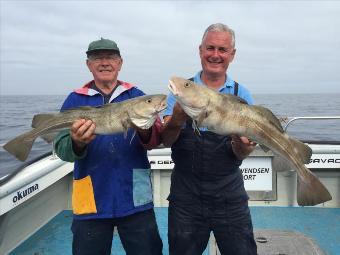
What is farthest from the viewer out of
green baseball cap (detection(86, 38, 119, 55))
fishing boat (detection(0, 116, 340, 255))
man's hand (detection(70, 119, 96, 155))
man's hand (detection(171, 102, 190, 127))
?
fishing boat (detection(0, 116, 340, 255))

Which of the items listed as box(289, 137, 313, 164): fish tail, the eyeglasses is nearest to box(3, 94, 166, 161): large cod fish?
the eyeglasses

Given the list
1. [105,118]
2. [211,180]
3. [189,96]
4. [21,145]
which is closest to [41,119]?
[21,145]

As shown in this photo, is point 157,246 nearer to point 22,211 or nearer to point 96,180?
point 96,180

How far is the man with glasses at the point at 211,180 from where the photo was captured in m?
3.51

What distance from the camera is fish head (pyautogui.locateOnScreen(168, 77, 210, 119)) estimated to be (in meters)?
3.00

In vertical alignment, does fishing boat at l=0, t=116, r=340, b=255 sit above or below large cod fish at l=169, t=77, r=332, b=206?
below

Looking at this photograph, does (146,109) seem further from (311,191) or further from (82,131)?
(311,191)

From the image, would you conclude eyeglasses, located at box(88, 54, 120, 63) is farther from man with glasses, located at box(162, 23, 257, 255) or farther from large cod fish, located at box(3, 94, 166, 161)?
man with glasses, located at box(162, 23, 257, 255)

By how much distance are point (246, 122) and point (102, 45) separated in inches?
58.2

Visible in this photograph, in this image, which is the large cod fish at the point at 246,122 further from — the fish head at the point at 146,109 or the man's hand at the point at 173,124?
the fish head at the point at 146,109

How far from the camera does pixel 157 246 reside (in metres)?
3.71

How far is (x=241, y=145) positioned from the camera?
11.1 feet

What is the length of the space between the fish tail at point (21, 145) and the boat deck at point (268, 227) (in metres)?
2.59

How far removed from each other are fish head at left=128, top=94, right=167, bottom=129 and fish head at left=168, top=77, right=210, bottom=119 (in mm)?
242
